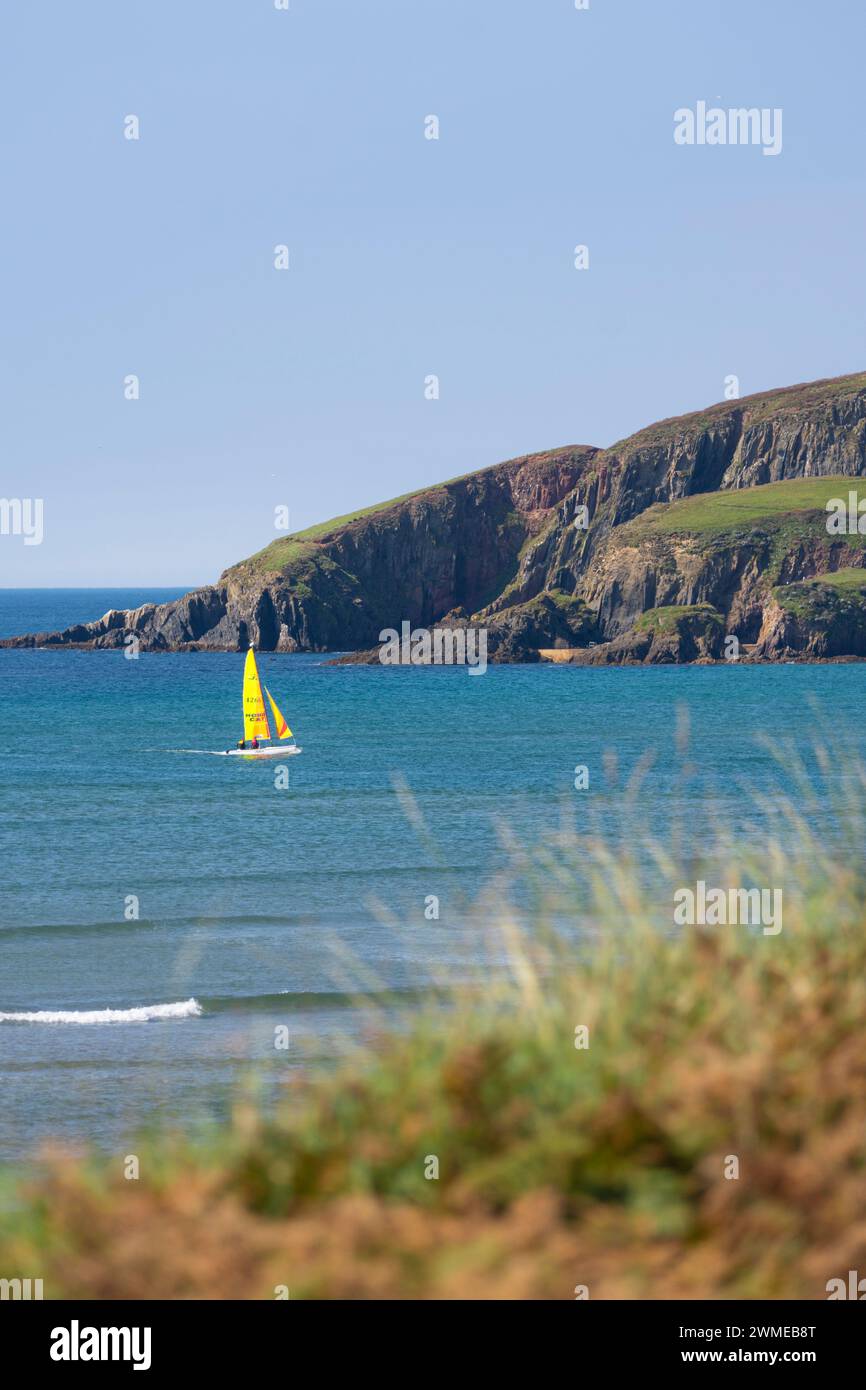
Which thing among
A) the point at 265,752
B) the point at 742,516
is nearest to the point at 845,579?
the point at 742,516

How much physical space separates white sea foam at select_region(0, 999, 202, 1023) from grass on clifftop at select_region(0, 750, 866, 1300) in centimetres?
1760

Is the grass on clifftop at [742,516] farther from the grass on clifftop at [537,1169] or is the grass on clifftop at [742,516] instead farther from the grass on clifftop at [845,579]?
the grass on clifftop at [537,1169]

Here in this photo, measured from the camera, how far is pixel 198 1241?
3.97 metres

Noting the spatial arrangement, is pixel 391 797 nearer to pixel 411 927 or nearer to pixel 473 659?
pixel 411 927

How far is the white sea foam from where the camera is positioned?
22125 mm

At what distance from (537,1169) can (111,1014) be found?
63.4 feet

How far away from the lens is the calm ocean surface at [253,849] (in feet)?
61.3

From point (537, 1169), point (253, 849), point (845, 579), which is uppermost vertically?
point (845, 579)

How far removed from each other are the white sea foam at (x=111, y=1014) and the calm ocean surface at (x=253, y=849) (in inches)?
3.5

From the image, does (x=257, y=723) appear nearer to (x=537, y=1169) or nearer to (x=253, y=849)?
(x=253, y=849)

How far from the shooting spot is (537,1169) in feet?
13.9

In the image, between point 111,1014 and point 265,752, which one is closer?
point 111,1014

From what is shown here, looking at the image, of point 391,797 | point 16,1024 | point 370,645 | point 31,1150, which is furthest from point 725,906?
point 370,645
